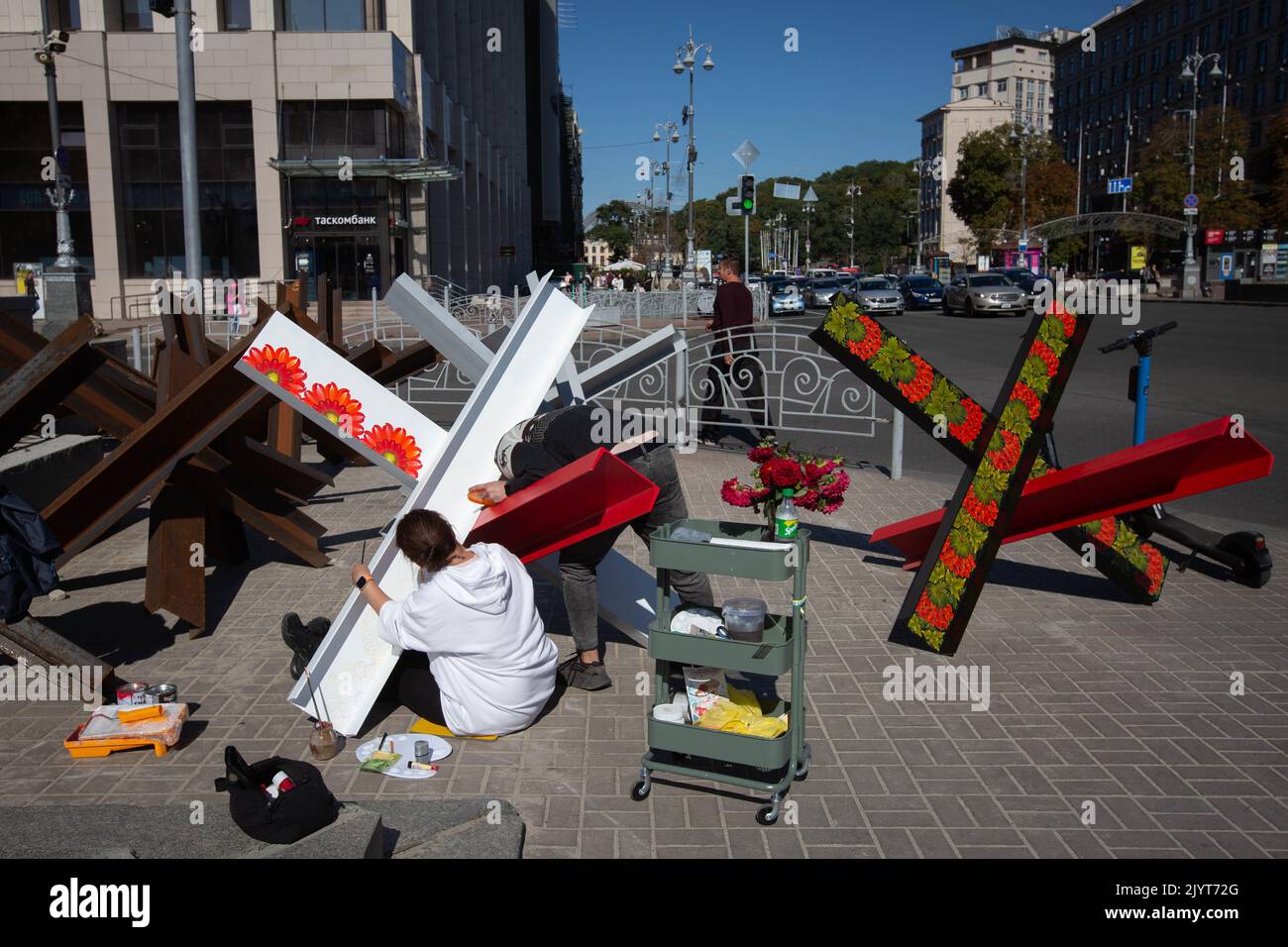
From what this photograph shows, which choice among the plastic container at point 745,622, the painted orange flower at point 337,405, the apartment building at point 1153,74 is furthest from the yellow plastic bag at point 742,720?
the apartment building at point 1153,74

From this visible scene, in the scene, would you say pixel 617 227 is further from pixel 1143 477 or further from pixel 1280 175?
pixel 1143 477

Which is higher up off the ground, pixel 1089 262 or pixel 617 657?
pixel 1089 262

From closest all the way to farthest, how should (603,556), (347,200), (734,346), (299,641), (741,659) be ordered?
(741,659)
(299,641)
(603,556)
(734,346)
(347,200)

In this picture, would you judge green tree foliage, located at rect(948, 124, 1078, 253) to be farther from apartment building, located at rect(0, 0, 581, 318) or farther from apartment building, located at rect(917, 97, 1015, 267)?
apartment building, located at rect(0, 0, 581, 318)

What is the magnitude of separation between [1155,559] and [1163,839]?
3188mm

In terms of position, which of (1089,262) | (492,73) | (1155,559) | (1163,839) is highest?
(492,73)

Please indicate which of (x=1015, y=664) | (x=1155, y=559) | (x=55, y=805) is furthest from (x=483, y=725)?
(x=1155, y=559)

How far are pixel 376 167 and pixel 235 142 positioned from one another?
4.83 m

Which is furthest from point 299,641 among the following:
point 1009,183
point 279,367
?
point 1009,183

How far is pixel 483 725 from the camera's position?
4.79m

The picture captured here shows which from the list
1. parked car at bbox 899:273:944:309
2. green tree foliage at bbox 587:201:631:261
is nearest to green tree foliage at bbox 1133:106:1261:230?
parked car at bbox 899:273:944:309

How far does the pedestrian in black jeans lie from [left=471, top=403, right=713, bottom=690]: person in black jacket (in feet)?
21.7

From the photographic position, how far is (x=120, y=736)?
4688 millimetres

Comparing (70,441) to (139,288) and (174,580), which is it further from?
(139,288)
